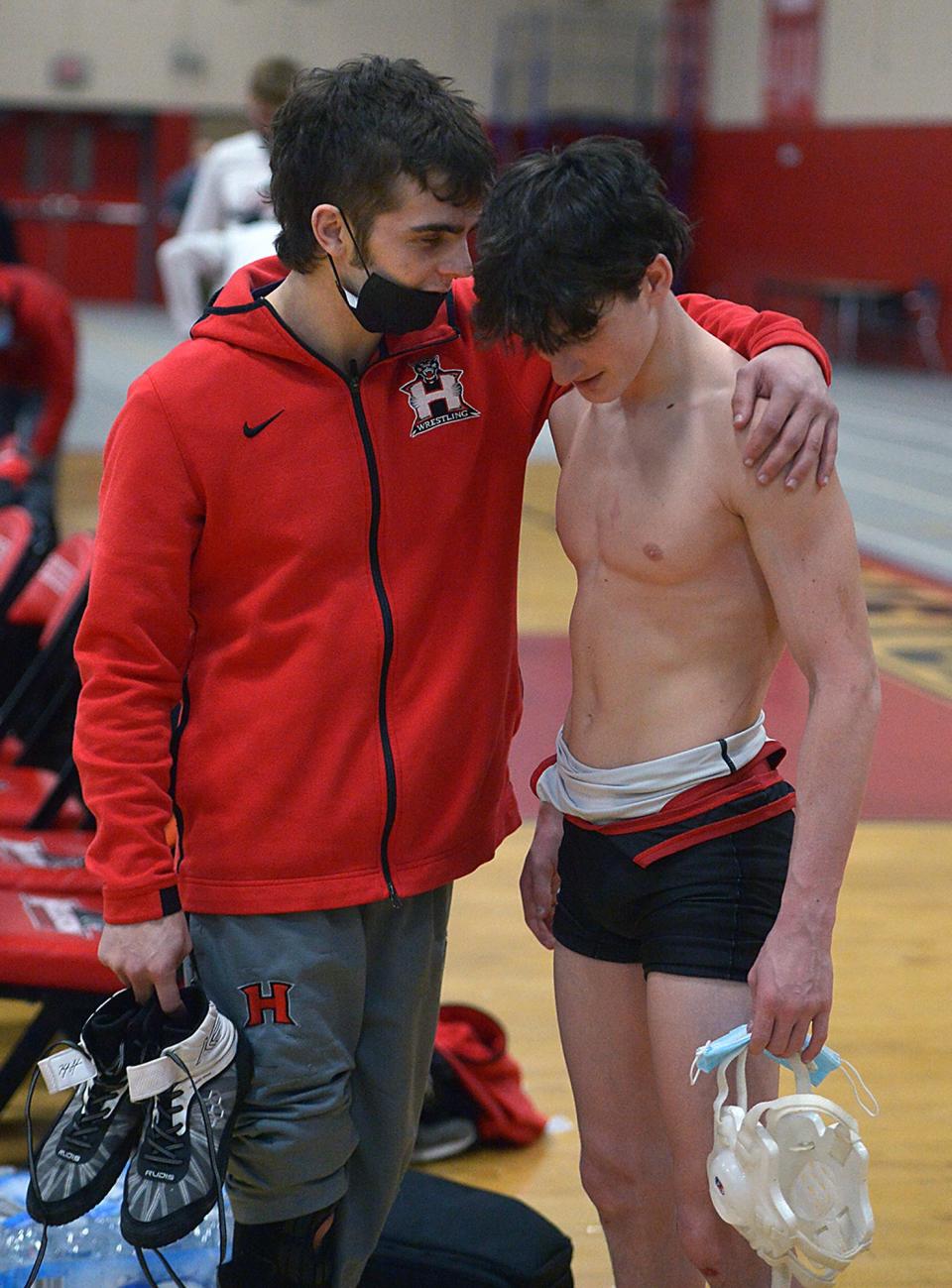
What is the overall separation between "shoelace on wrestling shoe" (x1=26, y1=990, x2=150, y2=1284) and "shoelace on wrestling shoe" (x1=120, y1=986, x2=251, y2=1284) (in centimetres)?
3

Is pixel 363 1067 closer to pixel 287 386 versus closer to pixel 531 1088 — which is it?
pixel 287 386

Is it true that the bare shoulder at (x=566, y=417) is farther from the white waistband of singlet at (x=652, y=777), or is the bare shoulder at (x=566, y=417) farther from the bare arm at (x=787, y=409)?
the white waistband of singlet at (x=652, y=777)

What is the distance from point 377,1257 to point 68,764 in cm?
132

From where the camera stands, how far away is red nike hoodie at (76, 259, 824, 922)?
1963mm

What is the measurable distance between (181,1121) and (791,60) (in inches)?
741

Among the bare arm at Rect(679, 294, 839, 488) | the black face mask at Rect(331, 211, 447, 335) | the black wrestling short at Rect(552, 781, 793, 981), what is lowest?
the black wrestling short at Rect(552, 781, 793, 981)

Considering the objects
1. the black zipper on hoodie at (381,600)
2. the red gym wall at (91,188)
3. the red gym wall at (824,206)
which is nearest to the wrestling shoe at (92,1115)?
the black zipper on hoodie at (381,600)

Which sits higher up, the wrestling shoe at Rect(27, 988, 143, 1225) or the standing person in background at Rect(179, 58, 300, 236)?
the standing person in background at Rect(179, 58, 300, 236)

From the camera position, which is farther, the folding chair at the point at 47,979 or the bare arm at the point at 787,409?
the folding chair at the point at 47,979

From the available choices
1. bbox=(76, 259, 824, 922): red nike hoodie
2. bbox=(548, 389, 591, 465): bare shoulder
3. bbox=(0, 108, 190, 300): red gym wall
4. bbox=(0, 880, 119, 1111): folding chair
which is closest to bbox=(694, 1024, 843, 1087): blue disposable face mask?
bbox=(76, 259, 824, 922): red nike hoodie

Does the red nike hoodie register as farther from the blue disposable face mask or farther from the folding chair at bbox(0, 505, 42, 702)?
the folding chair at bbox(0, 505, 42, 702)

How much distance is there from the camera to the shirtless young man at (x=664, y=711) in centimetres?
190

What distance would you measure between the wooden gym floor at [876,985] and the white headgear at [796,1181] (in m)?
0.41

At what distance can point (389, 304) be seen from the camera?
1.98 meters
